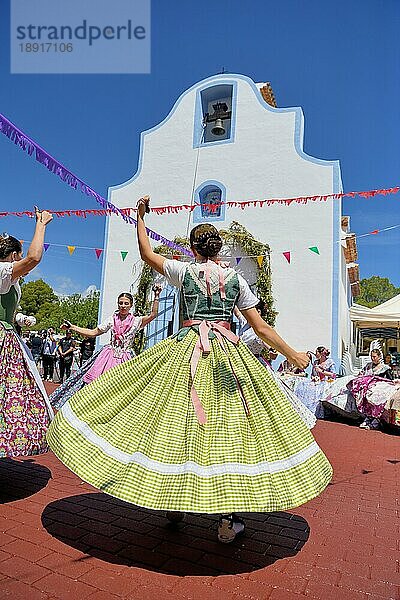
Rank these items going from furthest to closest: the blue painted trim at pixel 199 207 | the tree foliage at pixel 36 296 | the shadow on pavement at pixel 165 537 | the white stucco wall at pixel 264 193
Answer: the tree foliage at pixel 36 296
the blue painted trim at pixel 199 207
the white stucco wall at pixel 264 193
the shadow on pavement at pixel 165 537

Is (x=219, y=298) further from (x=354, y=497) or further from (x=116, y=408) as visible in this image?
(x=354, y=497)

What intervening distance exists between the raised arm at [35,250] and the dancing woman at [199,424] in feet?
2.26

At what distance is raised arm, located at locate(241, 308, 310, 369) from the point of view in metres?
2.94

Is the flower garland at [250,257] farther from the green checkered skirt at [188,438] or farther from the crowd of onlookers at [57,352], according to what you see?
the green checkered skirt at [188,438]

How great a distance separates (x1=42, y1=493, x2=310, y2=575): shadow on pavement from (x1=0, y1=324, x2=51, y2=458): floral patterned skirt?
0.46 m

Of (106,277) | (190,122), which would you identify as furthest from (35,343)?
(190,122)

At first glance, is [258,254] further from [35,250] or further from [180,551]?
[180,551]

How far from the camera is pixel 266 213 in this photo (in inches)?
500

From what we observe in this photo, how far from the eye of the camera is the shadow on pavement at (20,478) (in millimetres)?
3695

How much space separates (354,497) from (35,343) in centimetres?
1332

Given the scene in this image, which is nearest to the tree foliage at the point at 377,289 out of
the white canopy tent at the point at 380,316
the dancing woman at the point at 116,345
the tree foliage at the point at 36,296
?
the tree foliage at the point at 36,296

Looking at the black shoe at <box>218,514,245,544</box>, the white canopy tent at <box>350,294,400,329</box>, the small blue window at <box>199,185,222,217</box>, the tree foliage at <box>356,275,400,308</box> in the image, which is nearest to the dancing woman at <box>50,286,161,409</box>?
the black shoe at <box>218,514,245,544</box>

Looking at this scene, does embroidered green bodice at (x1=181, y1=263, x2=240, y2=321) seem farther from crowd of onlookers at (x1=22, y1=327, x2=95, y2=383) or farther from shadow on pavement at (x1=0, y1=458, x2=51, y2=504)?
crowd of onlookers at (x1=22, y1=327, x2=95, y2=383)

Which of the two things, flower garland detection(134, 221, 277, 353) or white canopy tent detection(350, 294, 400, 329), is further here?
white canopy tent detection(350, 294, 400, 329)
